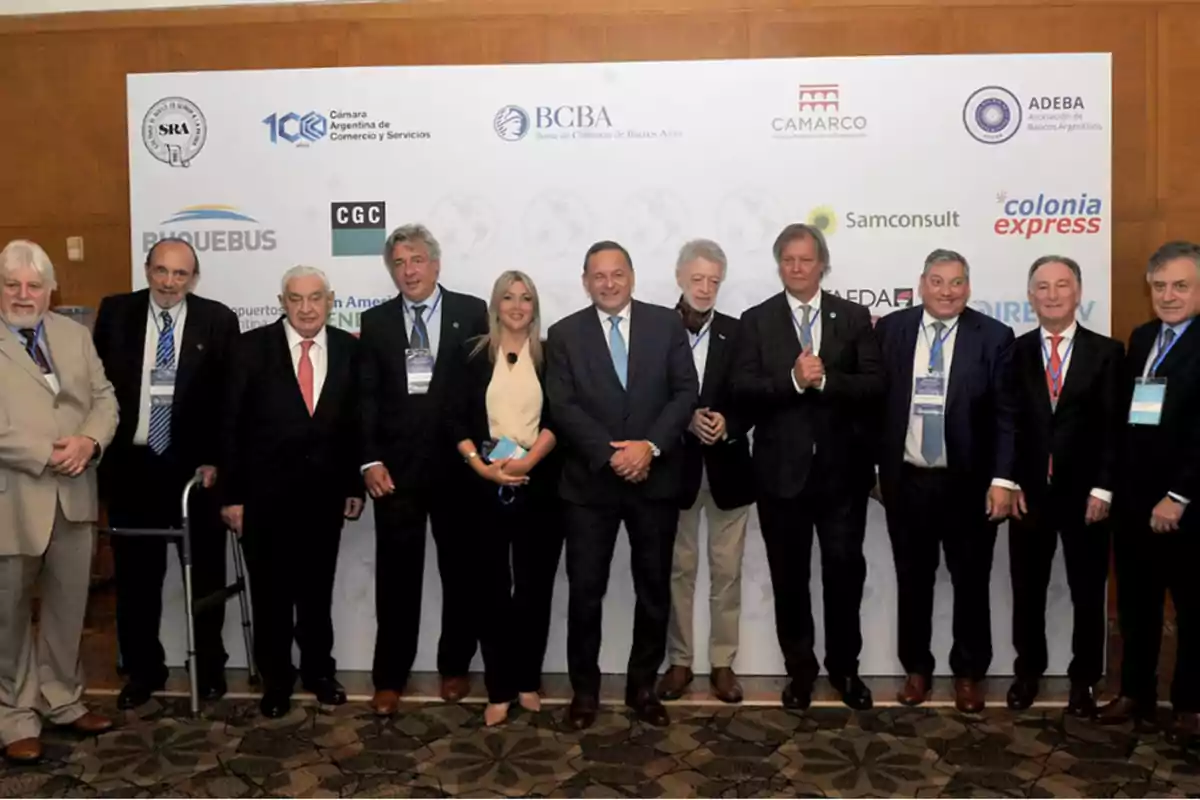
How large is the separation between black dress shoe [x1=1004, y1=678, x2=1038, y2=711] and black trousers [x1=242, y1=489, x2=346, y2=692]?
2.75m

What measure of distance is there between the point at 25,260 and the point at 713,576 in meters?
2.91

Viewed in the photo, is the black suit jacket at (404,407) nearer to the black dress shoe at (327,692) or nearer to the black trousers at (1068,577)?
the black dress shoe at (327,692)

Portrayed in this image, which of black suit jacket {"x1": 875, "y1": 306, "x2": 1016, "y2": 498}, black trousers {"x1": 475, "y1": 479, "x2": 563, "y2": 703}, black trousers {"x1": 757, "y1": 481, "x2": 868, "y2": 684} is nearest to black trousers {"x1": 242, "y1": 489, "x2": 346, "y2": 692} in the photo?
black trousers {"x1": 475, "y1": 479, "x2": 563, "y2": 703}

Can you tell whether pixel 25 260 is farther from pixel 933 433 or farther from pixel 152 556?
pixel 933 433

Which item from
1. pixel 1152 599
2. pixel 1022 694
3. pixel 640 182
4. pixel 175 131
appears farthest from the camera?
pixel 175 131

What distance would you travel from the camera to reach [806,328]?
3871mm

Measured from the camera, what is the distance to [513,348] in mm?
3787

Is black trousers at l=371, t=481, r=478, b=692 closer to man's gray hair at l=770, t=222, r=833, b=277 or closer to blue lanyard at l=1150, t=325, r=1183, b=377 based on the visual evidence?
man's gray hair at l=770, t=222, r=833, b=277

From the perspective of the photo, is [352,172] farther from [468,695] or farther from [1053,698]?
[1053,698]

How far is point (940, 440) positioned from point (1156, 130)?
2138 millimetres

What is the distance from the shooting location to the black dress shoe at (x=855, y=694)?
384cm

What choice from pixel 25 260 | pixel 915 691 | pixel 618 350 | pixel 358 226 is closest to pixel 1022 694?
pixel 915 691

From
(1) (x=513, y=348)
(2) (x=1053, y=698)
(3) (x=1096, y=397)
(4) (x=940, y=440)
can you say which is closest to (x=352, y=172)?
(1) (x=513, y=348)

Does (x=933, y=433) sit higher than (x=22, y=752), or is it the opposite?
(x=933, y=433)
